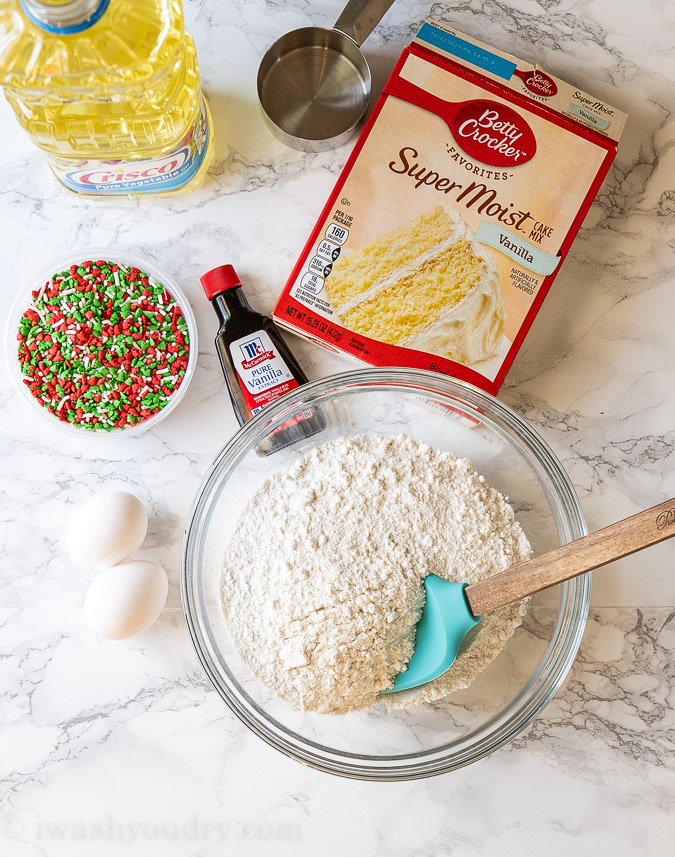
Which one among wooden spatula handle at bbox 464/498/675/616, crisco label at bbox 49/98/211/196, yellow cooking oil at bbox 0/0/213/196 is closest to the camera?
wooden spatula handle at bbox 464/498/675/616

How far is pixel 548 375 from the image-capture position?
1204 millimetres

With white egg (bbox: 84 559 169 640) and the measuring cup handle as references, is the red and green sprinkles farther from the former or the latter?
the measuring cup handle

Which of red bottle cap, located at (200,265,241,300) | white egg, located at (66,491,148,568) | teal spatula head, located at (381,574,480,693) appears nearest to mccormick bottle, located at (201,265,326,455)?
red bottle cap, located at (200,265,241,300)

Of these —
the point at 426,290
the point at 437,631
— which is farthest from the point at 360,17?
the point at 437,631

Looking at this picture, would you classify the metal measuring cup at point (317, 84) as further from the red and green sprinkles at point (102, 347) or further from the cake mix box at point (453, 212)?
the red and green sprinkles at point (102, 347)

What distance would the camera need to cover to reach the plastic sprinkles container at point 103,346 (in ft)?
3.78

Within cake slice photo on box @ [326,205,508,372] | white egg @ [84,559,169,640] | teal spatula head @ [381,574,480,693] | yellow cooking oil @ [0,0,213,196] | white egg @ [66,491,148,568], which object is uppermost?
yellow cooking oil @ [0,0,213,196]

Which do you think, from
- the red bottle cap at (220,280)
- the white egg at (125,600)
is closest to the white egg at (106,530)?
the white egg at (125,600)

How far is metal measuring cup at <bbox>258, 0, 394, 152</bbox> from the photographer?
3.77 ft

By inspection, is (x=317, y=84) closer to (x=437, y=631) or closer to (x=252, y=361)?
(x=252, y=361)

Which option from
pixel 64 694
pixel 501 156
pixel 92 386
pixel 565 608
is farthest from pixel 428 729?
pixel 501 156

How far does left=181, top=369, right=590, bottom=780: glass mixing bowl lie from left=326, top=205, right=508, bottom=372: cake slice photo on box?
0.28 feet

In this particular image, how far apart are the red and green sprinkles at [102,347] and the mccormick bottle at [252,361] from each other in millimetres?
80

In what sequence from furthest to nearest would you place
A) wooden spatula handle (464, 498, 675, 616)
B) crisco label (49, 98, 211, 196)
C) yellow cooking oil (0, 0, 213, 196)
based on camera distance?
1. crisco label (49, 98, 211, 196)
2. yellow cooking oil (0, 0, 213, 196)
3. wooden spatula handle (464, 498, 675, 616)
